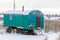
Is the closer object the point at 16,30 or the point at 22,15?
the point at 22,15

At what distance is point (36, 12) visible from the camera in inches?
861

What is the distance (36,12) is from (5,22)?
5.21 m

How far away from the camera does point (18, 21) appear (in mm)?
22828

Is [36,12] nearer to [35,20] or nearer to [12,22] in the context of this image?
[35,20]

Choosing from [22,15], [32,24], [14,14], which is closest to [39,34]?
[32,24]

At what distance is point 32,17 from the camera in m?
21.4

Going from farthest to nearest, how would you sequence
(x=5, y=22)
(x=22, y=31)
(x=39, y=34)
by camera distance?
(x=5, y=22)
(x=22, y=31)
(x=39, y=34)

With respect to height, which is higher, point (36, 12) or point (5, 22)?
point (36, 12)

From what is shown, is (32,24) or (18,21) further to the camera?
(18,21)

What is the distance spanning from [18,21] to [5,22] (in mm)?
2952

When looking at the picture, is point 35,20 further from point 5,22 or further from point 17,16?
point 5,22

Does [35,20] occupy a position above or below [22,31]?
above

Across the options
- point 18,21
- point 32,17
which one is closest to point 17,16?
point 18,21

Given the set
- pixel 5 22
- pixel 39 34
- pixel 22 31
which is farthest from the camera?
pixel 5 22
